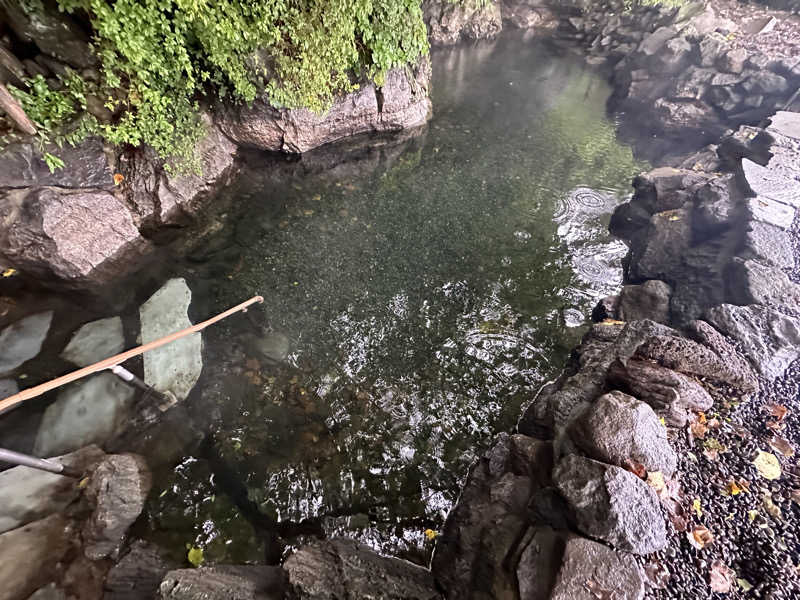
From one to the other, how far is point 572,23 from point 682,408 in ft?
63.7

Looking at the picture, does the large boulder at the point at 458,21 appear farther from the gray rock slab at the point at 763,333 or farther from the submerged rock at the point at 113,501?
the submerged rock at the point at 113,501

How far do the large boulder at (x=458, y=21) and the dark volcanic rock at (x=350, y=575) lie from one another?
663 inches

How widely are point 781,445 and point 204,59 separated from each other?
8.36 meters

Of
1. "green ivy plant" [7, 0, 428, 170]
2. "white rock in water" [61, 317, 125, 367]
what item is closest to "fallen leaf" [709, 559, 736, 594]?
"white rock in water" [61, 317, 125, 367]

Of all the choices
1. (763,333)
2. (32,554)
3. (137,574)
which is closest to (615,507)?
(763,333)

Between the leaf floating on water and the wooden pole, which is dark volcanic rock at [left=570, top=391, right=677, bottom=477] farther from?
the wooden pole

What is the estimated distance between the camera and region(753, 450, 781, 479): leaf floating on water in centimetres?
274

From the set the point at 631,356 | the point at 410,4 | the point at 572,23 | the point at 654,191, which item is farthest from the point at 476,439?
the point at 572,23

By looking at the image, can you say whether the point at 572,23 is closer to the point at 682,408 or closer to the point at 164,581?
the point at 682,408

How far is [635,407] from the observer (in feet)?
9.05

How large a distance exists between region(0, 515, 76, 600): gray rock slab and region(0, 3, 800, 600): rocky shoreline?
0.04 ft

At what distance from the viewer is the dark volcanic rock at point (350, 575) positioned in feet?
8.07

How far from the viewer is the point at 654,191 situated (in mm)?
6926

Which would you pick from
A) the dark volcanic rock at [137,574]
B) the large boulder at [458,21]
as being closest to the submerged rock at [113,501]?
the dark volcanic rock at [137,574]
